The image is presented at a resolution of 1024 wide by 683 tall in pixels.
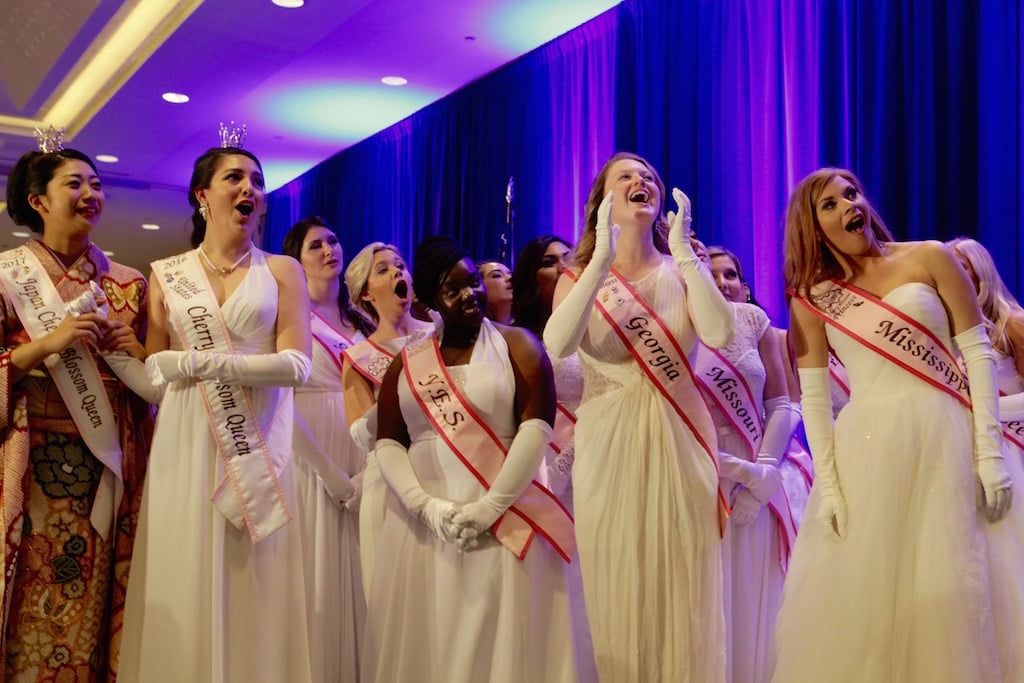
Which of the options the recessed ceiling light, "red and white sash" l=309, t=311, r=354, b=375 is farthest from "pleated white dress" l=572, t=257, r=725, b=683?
the recessed ceiling light

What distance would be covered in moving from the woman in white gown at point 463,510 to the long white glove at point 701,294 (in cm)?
43

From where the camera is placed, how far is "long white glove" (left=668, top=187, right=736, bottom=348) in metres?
2.82

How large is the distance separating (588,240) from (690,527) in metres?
0.90

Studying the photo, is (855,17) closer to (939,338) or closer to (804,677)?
(939,338)

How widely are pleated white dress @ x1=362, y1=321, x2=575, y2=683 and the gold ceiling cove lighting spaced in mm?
4267

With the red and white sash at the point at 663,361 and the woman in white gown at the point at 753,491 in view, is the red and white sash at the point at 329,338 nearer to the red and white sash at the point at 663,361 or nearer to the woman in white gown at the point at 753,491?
the red and white sash at the point at 663,361

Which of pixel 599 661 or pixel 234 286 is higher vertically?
pixel 234 286

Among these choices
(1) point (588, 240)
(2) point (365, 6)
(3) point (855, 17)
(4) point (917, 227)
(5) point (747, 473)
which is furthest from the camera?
(2) point (365, 6)

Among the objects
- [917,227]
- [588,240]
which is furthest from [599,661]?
[917,227]

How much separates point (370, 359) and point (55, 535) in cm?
134

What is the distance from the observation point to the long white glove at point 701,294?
2816mm

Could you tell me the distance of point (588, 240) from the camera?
3199 mm

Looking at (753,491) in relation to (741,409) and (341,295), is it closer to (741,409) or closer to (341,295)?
(741,409)

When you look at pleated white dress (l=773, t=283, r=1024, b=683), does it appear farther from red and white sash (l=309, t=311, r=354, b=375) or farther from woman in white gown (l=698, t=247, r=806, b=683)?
red and white sash (l=309, t=311, r=354, b=375)
